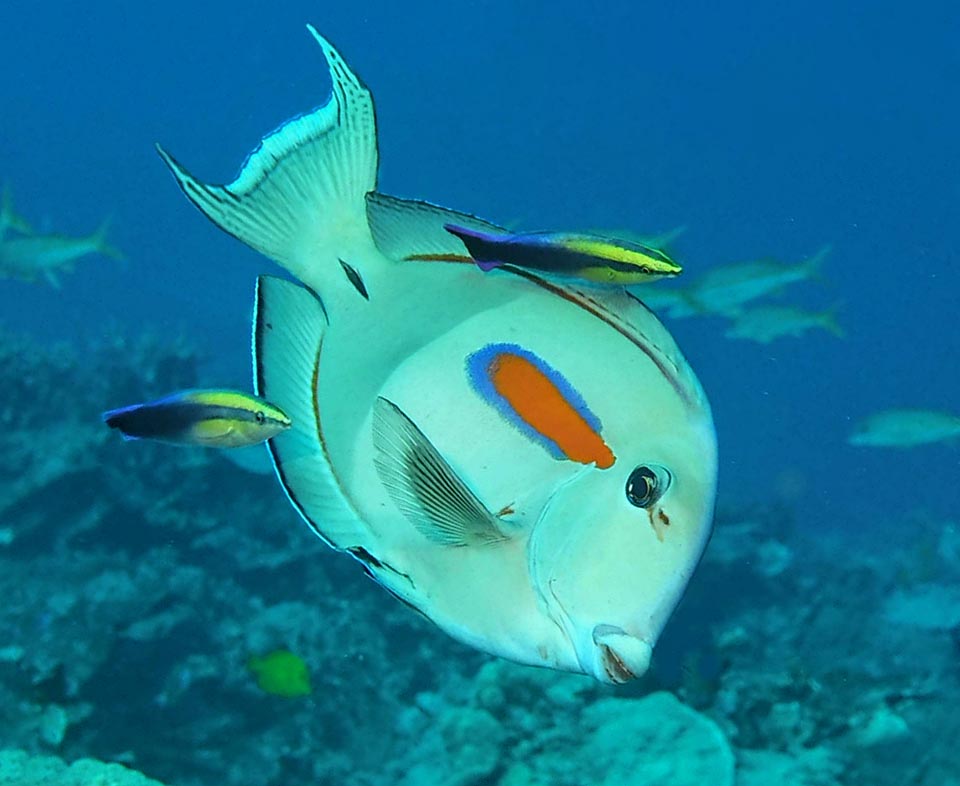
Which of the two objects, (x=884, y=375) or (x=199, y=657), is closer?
(x=199, y=657)

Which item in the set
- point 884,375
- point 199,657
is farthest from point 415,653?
point 884,375

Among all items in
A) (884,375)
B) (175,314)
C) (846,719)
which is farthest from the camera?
(884,375)

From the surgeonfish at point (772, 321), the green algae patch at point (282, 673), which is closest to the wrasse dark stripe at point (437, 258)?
the green algae patch at point (282, 673)

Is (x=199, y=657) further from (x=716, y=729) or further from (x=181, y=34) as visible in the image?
(x=181, y=34)

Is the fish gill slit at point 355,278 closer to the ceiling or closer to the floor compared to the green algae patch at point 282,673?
closer to the ceiling

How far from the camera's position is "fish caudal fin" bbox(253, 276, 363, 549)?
109cm

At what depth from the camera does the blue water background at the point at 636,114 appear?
2036 inches

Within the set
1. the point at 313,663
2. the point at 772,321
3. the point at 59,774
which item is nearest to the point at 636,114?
the point at 772,321

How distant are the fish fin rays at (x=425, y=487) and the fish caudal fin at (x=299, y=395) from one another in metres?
0.14

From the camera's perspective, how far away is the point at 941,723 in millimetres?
4113

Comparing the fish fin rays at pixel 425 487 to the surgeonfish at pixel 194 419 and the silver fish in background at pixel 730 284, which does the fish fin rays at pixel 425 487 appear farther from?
the silver fish in background at pixel 730 284

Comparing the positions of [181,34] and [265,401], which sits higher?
[181,34]

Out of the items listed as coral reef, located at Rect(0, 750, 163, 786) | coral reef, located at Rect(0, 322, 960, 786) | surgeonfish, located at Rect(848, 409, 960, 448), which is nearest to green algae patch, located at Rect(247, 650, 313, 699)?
coral reef, located at Rect(0, 322, 960, 786)

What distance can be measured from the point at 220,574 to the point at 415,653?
4.92 ft
